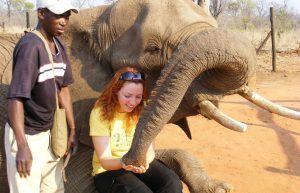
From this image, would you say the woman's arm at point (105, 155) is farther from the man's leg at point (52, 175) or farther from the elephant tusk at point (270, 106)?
the elephant tusk at point (270, 106)

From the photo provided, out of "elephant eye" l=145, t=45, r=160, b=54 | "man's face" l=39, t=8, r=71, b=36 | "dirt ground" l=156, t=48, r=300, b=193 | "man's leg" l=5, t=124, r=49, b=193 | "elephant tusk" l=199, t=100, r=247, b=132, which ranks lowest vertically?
"dirt ground" l=156, t=48, r=300, b=193

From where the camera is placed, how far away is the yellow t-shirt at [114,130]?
3.28 meters

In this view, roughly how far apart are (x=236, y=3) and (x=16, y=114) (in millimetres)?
38082

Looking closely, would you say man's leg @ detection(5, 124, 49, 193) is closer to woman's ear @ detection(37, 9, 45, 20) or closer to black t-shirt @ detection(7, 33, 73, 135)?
black t-shirt @ detection(7, 33, 73, 135)

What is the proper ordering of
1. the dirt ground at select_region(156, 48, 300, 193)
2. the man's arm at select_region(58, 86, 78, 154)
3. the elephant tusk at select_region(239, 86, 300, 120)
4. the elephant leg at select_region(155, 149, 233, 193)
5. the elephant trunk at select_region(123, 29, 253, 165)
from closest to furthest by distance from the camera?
1. the elephant trunk at select_region(123, 29, 253, 165)
2. the elephant tusk at select_region(239, 86, 300, 120)
3. the man's arm at select_region(58, 86, 78, 154)
4. the elephant leg at select_region(155, 149, 233, 193)
5. the dirt ground at select_region(156, 48, 300, 193)

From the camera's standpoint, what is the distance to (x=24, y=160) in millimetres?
2951

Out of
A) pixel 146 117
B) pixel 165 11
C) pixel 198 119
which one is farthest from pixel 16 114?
pixel 198 119

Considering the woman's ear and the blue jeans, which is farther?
the blue jeans

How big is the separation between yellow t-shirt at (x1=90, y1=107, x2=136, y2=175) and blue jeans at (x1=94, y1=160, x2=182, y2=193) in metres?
0.16

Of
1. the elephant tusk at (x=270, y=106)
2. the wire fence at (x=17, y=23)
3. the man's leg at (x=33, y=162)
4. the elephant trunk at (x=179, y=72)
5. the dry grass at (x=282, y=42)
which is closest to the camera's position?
the elephant trunk at (x=179, y=72)

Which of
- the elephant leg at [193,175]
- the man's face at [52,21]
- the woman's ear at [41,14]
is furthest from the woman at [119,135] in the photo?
the elephant leg at [193,175]

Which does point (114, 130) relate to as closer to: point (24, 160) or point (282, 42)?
point (24, 160)

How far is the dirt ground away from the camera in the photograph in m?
6.23

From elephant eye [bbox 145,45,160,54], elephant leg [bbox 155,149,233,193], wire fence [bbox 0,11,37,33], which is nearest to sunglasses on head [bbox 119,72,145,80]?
elephant eye [bbox 145,45,160,54]
